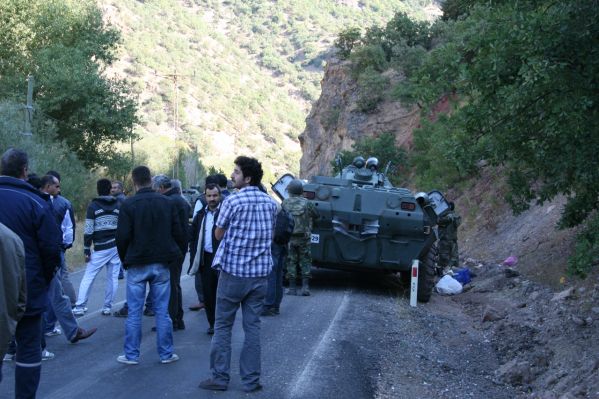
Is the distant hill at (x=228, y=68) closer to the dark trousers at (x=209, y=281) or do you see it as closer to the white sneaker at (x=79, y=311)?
the white sneaker at (x=79, y=311)

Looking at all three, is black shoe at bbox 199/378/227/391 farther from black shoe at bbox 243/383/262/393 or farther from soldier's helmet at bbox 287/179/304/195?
soldier's helmet at bbox 287/179/304/195

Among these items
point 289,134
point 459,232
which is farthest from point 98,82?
point 289,134

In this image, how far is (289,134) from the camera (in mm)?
112188

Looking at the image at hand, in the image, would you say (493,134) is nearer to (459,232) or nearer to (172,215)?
(172,215)

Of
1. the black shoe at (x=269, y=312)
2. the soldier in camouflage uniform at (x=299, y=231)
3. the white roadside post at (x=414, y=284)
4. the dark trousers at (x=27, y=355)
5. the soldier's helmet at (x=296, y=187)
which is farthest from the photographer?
the white roadside post at (x=414, y=284)

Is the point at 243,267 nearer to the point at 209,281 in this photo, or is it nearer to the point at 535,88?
the point at 209,281

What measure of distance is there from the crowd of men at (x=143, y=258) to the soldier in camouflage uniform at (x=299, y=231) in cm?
126

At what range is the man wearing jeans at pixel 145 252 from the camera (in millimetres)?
8094

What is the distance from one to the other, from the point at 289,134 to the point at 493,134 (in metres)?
101

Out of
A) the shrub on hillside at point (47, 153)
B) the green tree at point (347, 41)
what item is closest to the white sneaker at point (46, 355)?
the shrub on hillside at point (47, 153)

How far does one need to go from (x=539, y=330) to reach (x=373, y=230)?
3.51 meters

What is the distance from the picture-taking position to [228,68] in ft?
391

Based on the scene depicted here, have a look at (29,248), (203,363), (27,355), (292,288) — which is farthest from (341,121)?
(27,355)

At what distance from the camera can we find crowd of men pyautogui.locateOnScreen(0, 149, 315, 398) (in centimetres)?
607
